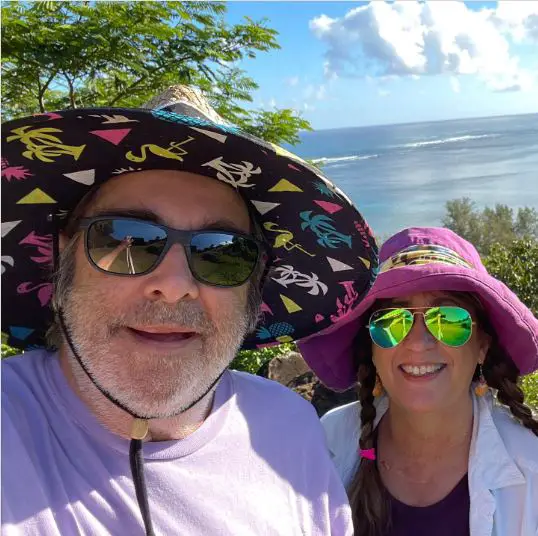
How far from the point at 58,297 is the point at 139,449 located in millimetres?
494

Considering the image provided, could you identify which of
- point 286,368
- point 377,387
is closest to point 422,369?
point 377,387

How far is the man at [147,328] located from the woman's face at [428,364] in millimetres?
501

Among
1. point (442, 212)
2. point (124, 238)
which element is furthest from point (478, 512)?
point (442, 212)

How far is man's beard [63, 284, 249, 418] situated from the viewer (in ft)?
4.65

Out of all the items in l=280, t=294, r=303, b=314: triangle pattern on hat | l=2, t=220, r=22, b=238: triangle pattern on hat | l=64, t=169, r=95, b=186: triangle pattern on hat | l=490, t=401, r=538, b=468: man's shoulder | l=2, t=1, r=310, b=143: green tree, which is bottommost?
l=490, t=401, r=538, b=468: man's shoulder

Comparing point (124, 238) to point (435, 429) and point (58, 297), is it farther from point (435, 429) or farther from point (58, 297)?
point (435, 429)

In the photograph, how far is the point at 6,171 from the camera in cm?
146

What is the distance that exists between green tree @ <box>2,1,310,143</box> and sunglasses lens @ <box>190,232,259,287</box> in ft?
15.9

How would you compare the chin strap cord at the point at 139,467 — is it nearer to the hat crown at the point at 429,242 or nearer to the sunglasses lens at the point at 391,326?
the sunglasses lens at the point at 391,326

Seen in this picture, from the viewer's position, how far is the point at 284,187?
167 centimetres

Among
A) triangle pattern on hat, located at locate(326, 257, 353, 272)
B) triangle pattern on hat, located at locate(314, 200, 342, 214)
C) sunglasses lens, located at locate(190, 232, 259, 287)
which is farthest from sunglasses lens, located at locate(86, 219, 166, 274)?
triangle pattern on hat, located at locate(326, 257, 353, 272)

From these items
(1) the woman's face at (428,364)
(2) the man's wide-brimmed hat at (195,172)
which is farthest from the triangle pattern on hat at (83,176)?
(1) the woman's face at (428,364)

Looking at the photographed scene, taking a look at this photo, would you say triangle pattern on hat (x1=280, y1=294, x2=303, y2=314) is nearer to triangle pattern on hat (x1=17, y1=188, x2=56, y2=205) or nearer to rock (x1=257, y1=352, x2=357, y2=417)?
triangle pattern on hat (x1=17, y1=188, x2=56, y2=205)

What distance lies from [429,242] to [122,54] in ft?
16.6
